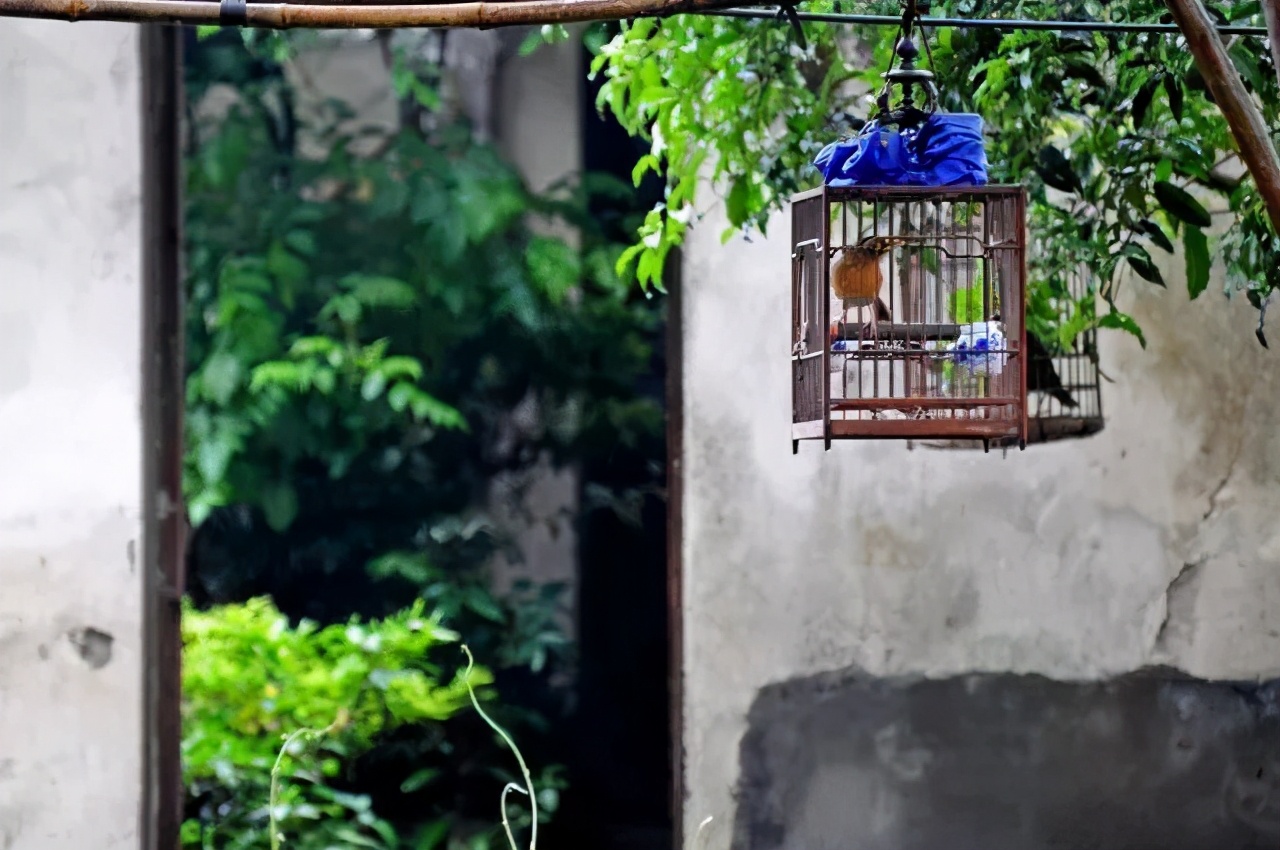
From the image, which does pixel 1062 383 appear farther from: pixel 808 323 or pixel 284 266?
pixel 284 266

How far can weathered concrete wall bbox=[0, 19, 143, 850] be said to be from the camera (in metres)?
4.51

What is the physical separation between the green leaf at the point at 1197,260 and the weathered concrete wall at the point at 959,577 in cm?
116

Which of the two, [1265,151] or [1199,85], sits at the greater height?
[1199,85]

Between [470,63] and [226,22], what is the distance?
303cm

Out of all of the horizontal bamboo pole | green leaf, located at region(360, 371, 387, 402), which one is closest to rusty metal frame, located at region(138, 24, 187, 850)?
green leaf, located at region(360, 371, 387, 402)

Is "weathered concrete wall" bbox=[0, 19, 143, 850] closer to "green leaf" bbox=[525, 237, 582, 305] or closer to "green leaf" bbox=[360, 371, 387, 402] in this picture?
"green leaf" bbox=[360, 371, 387, 402]

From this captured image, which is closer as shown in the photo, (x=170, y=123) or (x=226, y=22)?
(x=226, y=22)

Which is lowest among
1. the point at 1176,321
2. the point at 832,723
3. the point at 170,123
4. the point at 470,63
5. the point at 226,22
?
the point at 832,723

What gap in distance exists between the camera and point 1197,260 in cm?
342

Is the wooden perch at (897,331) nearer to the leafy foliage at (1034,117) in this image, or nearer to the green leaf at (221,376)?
the leafy foliage at (1034,117)

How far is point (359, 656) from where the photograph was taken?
5230 millimetres

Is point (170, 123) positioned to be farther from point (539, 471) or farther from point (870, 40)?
point (870, 40)

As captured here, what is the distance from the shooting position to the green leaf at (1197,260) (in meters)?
3.41

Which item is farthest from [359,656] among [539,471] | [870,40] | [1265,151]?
[1265,151]
